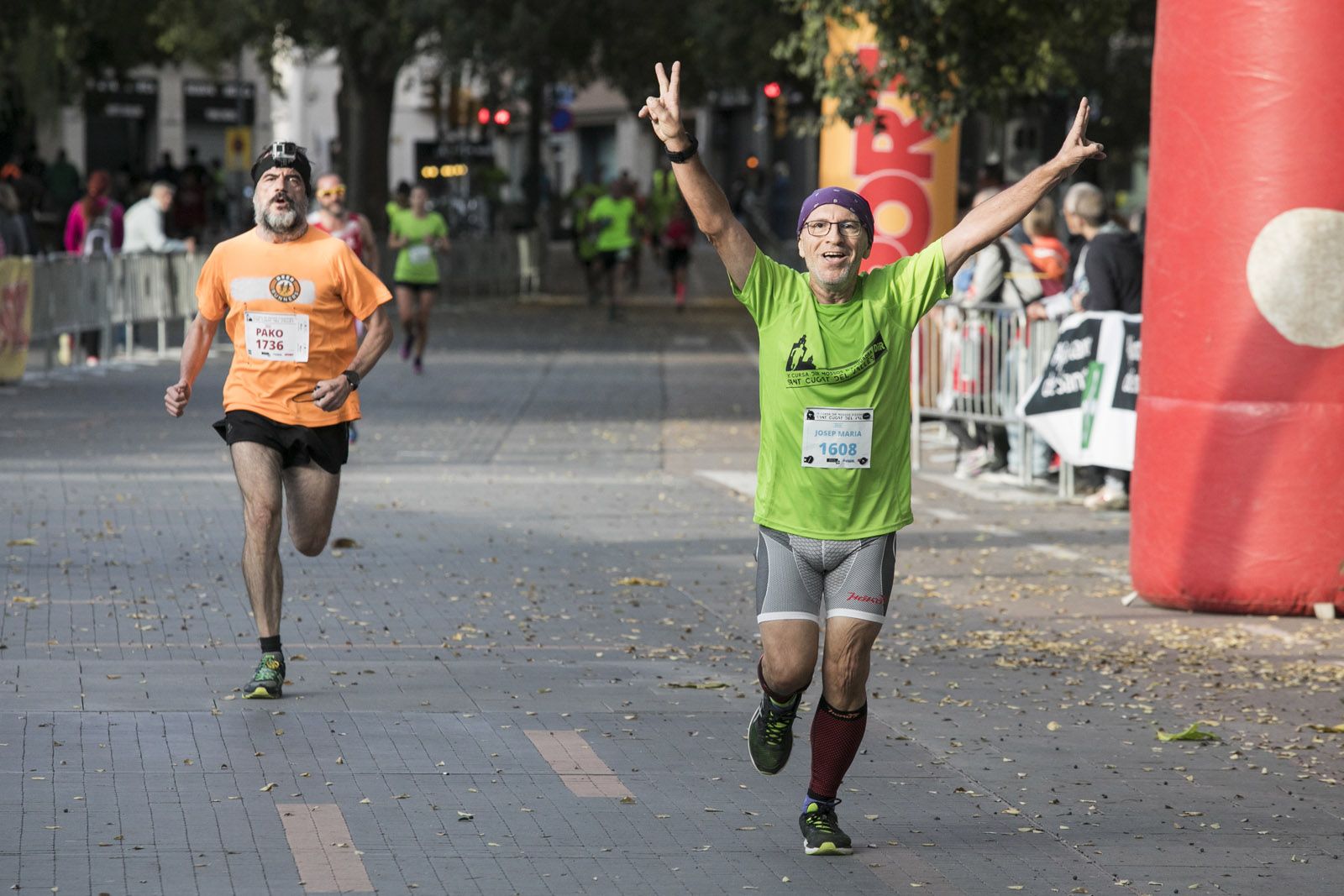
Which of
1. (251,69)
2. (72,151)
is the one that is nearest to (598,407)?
(72,151)

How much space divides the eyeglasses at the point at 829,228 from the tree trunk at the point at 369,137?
30.3 meters

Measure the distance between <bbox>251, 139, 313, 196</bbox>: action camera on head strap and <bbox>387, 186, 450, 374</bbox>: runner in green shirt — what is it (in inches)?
546

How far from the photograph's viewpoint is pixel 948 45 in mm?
17516

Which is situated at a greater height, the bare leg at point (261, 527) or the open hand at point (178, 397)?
the open hand at point (178, 397)

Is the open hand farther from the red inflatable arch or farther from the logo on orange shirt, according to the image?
the red inflatable arch

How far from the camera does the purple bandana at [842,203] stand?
5914 mm

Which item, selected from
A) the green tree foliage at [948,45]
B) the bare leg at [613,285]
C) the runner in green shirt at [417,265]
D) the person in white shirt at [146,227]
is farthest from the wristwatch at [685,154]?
the bare leg at [613,285]

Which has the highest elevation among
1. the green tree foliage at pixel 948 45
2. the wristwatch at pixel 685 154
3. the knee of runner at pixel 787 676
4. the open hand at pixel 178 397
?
the green tree foliage at pixel 948 45

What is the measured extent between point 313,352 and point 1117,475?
7.09 m

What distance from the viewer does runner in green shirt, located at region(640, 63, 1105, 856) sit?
5.90 m

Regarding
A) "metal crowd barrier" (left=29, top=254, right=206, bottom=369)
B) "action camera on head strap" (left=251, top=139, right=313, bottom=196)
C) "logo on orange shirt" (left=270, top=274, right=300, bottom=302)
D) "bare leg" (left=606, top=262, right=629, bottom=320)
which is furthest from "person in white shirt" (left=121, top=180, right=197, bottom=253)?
"logo on orange shirt" (left=270, top=274, right=300, bottom=302)

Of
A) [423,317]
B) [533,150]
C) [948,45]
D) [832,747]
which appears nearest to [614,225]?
[533,150]

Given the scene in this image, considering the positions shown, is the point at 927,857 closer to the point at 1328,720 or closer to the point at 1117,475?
the point at 1328,720

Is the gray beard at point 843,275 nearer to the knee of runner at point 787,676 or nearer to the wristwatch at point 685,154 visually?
the wristwatch at point 685,154
